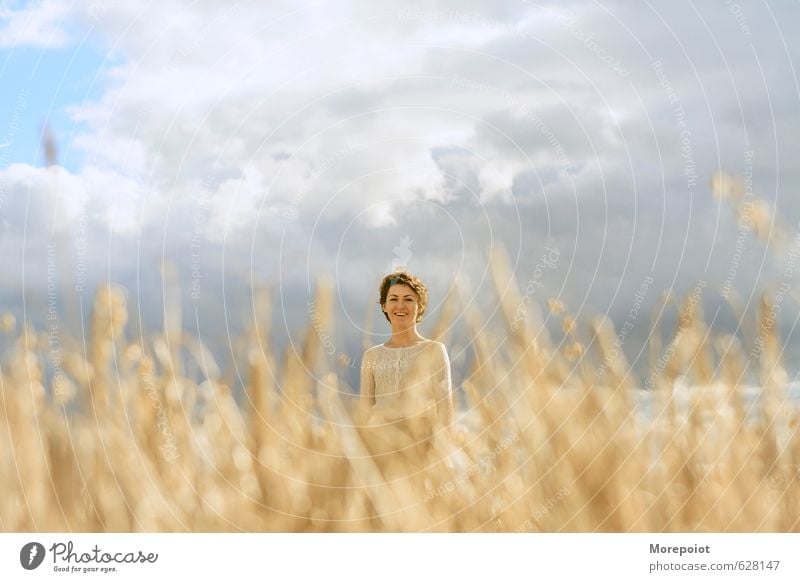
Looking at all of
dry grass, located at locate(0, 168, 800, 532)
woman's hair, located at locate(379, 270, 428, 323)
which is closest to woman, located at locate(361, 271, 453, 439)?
woman's hair, located at locate(379, 270, 428, 323)

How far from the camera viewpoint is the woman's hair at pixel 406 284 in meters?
6.93

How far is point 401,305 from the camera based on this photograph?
22.8ft

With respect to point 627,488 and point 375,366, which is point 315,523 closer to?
point 627,488

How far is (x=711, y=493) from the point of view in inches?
151

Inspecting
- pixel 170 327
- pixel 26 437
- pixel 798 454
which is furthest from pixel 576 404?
pixel 26 437

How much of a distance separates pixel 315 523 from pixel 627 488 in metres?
1.52

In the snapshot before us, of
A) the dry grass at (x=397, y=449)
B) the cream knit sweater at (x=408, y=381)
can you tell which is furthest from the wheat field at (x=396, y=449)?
the cream knit sweater at (x=408, y=381)

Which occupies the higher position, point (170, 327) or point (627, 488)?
point (170, 327)

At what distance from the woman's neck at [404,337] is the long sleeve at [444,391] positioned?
1.80 ft

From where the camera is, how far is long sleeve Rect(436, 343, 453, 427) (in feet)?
20.5

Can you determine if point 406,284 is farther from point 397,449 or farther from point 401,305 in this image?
point 397,449

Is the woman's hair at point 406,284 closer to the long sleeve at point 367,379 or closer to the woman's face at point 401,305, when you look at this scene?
the woman's face at point 401,305

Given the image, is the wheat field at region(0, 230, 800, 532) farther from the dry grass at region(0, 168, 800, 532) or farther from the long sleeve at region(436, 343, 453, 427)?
the long sleeve at region(436, 343, 453, 427)
